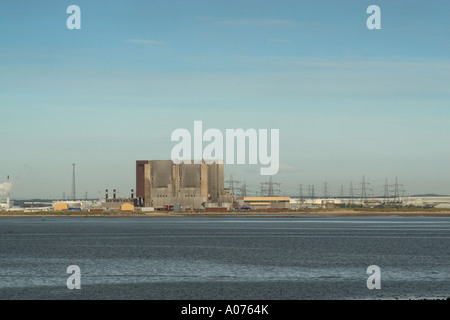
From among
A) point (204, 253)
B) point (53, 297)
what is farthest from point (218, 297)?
point (204, 253)

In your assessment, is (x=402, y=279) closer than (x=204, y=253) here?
Yes

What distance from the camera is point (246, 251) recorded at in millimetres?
93562

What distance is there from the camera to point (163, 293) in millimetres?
48906
